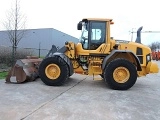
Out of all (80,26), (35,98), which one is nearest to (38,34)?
(80,26)

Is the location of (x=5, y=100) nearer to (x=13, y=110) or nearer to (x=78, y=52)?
(x=13, y=110)

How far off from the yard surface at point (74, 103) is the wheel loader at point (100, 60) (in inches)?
17.2

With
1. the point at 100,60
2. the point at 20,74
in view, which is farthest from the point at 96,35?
the point at 20,74

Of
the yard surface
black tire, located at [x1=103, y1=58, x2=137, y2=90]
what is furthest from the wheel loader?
the yard surface

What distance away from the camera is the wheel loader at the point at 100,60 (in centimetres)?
885

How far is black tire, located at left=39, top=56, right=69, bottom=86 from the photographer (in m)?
9.05

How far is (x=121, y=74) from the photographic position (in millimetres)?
8914

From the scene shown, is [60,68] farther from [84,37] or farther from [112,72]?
[112,72]

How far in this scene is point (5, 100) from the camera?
6492mm

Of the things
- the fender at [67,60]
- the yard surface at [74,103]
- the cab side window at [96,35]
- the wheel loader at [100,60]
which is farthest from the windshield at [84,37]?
the yard surface at [74,103]

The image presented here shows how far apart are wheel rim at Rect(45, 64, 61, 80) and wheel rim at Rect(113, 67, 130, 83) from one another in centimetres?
201

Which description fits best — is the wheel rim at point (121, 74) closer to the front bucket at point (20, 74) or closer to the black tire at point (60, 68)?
the black tire at point (60, 68)

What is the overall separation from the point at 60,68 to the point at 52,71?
1.04 feet

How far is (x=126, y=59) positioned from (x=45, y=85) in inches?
120
